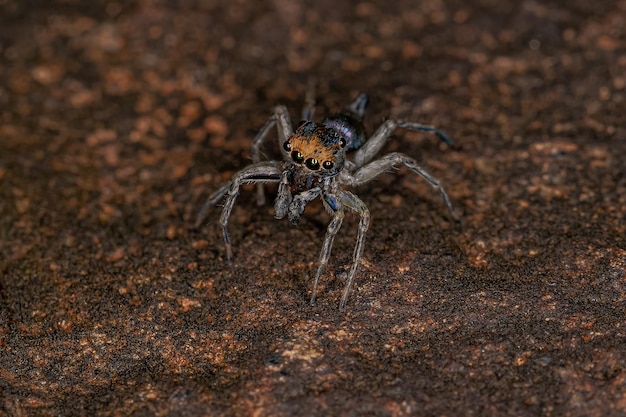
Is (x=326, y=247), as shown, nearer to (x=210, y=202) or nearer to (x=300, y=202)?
(x=300, y=202)

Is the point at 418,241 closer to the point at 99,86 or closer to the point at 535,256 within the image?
the point at 535,256

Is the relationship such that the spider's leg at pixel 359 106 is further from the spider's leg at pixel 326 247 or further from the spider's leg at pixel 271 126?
the spider's leg at pixel 326 247

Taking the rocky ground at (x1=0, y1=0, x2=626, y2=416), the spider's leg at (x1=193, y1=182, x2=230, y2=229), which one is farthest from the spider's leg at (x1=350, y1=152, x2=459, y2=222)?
the spider's leg at (x1=193, y1=182, x2=230, y2=229)

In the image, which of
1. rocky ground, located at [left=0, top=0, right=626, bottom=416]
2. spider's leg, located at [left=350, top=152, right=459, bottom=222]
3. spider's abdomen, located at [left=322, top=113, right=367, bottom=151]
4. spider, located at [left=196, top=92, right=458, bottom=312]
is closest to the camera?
rocky ground, located at [left=0, top=0, right=626, bottom=416]

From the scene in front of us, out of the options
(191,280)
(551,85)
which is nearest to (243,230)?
(191,280)

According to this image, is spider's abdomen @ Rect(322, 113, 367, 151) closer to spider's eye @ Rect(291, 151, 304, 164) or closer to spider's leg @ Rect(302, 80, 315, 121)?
spider's leg @ Rect(302, 80, 315, 121)

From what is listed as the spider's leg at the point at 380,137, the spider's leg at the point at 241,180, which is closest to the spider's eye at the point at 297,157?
the spider's leg at the point at 241,180

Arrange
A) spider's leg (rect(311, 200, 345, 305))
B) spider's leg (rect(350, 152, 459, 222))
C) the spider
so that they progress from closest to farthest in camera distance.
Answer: spider's leg (rect(311, 200, 345, 305)) < the spider < spider's leg (rect(350, 152, 459, 222))

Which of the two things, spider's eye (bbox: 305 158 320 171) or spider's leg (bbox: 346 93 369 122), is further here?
spider's leg (bbox: 346 93 369 122)
